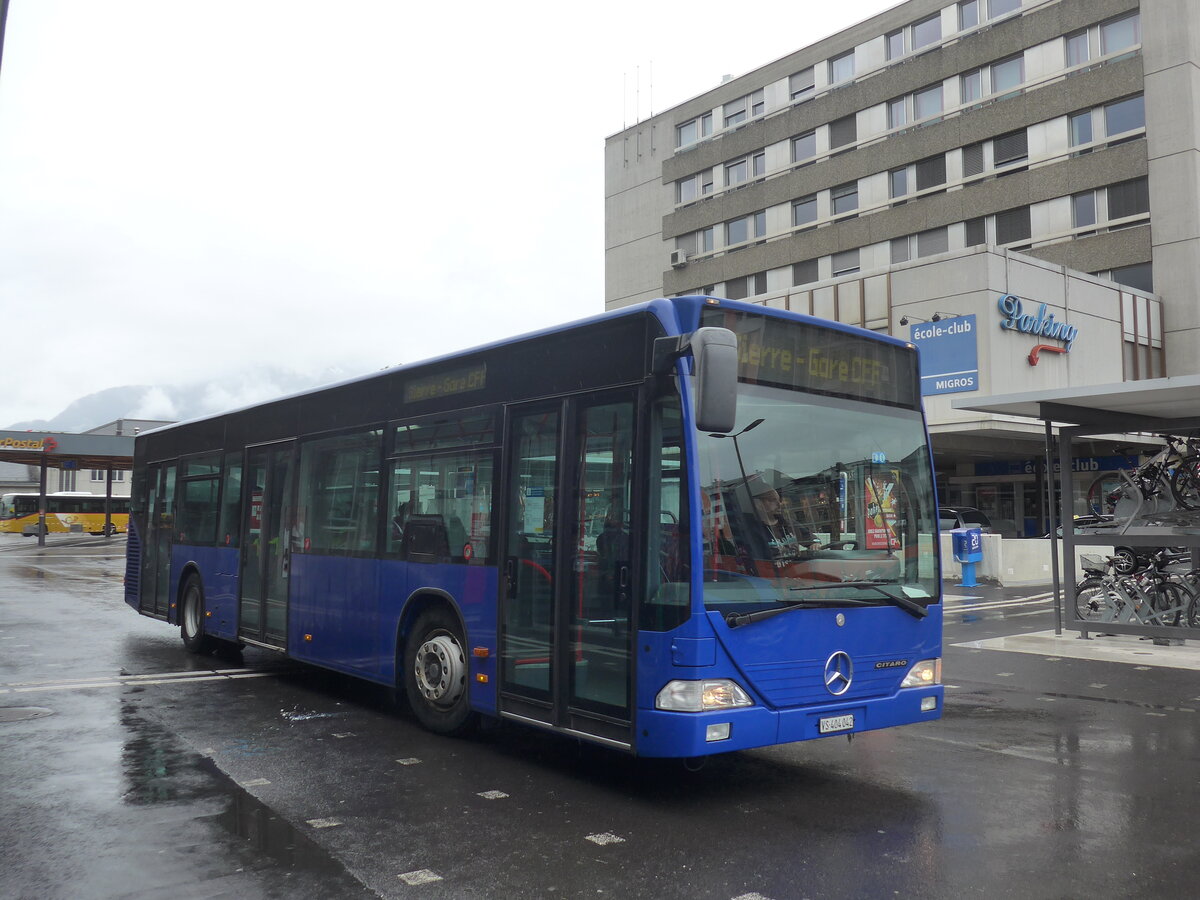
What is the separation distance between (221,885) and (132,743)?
136 inches

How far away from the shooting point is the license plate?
6.16 metres

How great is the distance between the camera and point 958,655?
1315cm

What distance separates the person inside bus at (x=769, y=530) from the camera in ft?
19.5

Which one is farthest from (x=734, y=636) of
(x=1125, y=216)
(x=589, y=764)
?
(x=1125, y=216)

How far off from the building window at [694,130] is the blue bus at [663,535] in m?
43.5

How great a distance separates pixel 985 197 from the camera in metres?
39.2

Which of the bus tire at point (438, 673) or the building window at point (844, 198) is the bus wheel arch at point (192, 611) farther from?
the building window at point (844, 198)

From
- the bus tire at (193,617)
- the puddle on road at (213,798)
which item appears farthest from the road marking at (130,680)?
the puddle on road at (213,798)

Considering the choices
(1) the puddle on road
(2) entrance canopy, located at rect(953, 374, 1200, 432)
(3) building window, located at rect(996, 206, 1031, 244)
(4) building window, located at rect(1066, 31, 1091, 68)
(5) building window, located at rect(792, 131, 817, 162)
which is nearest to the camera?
(1) the puddle on road

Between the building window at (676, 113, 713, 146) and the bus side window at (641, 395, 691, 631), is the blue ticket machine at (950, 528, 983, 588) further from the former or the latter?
the building window at (676, 113, 713, 146)

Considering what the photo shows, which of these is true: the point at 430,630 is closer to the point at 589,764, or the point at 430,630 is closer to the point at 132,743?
the point at 589,764

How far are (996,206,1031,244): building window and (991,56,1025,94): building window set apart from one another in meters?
4.56

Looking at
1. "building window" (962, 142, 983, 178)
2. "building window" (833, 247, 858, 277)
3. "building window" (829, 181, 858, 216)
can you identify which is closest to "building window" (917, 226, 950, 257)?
"building window" (962, 142, 983, 178)

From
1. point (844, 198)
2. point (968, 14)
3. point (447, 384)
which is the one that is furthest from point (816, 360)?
point (844, 198)
